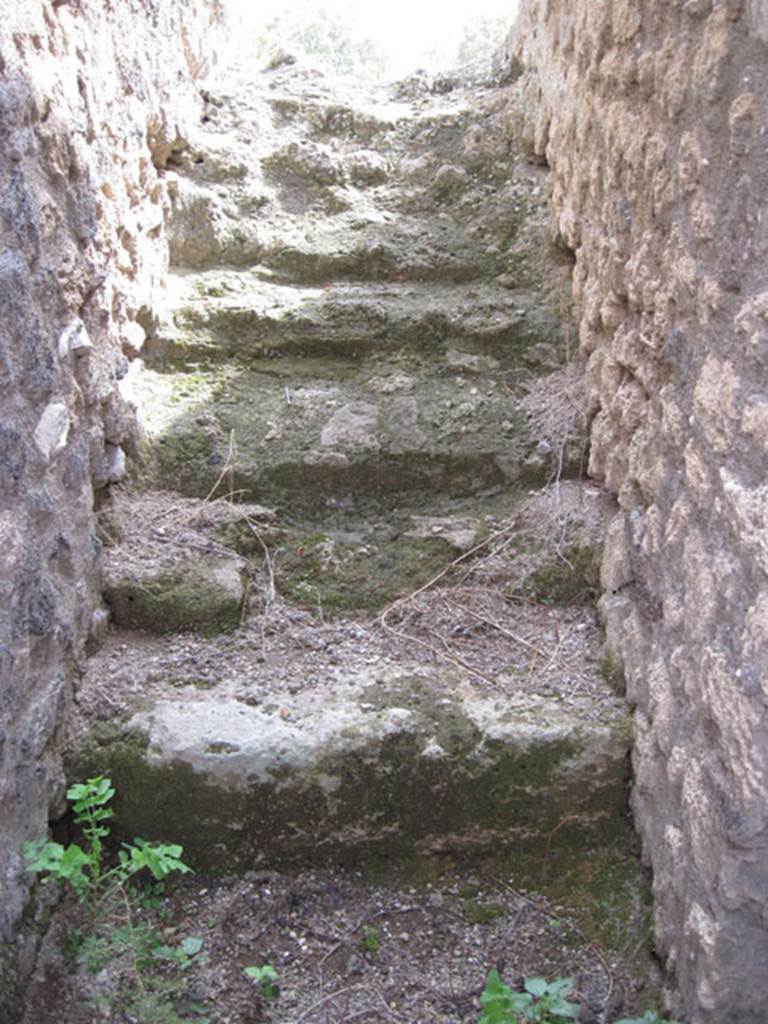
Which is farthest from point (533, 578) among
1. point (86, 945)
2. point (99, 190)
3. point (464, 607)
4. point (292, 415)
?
point (99, 190)

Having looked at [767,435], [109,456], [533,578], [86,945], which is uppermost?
[767,435]

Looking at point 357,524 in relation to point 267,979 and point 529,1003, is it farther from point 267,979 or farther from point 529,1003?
point 529,1003

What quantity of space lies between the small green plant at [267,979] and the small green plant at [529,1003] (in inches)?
15.1

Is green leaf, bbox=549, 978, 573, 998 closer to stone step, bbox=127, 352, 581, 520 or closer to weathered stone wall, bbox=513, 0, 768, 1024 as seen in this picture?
weathered stone wall, bbox=513, 0, 768, 1024

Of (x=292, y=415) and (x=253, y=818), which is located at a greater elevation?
(x=292, y=415)

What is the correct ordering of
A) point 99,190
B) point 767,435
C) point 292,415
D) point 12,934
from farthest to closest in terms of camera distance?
point 292,415
point 99,190
point 12,934
point 767,435

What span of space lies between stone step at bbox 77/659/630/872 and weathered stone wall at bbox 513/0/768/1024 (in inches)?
5.3

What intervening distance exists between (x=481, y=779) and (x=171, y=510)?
1.06m

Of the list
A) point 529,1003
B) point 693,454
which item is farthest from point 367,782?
point 693,454

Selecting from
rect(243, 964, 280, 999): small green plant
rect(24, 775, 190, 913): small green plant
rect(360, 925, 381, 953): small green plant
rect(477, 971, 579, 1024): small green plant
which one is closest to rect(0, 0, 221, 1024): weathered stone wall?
rect(24, 775, 190, 913): small green plant

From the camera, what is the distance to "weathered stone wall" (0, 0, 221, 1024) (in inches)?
64.2

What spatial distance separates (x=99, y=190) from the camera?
2.19m

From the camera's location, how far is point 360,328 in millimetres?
2795

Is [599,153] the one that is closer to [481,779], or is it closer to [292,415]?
[292,415]
